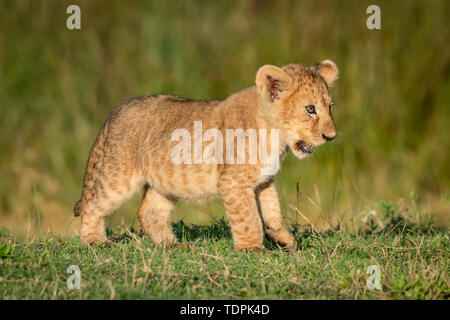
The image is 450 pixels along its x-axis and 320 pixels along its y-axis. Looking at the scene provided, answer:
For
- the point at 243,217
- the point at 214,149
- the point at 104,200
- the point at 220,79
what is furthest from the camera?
the point at 220,79

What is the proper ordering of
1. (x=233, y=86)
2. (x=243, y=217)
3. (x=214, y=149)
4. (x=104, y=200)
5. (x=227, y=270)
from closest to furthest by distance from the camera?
(x=227, y=270) → (x=243, y=217) → (x=214, y=149) → (x=104, y=200) → (x=233, y=86)

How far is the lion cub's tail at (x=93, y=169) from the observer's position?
7.25 metres

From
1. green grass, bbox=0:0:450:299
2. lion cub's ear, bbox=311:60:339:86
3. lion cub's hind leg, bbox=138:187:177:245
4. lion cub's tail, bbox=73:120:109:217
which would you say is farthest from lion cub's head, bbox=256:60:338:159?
lion cub's tail, bbox=73:120:109:217

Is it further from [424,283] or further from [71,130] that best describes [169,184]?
[71,130]

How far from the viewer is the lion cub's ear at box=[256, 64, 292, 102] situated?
20.5ft

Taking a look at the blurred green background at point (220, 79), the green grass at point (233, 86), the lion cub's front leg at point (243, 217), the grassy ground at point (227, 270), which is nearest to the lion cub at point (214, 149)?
the lion cub's front leg at point (243, 217)

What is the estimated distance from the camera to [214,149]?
656 cm

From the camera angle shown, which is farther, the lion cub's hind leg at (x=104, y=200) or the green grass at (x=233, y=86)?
the green grass at (x=233, y=86)

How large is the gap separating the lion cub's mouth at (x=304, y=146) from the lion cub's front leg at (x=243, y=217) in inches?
22.6

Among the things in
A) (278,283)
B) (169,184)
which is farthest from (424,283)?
(169,184)

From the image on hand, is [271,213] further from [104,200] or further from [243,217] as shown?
[104,200]

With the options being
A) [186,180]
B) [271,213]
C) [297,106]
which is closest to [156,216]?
[186,180]

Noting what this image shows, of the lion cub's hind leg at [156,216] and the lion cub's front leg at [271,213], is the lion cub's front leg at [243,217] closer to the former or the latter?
the lion cub's front leg at [271,213]

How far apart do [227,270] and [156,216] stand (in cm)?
220
